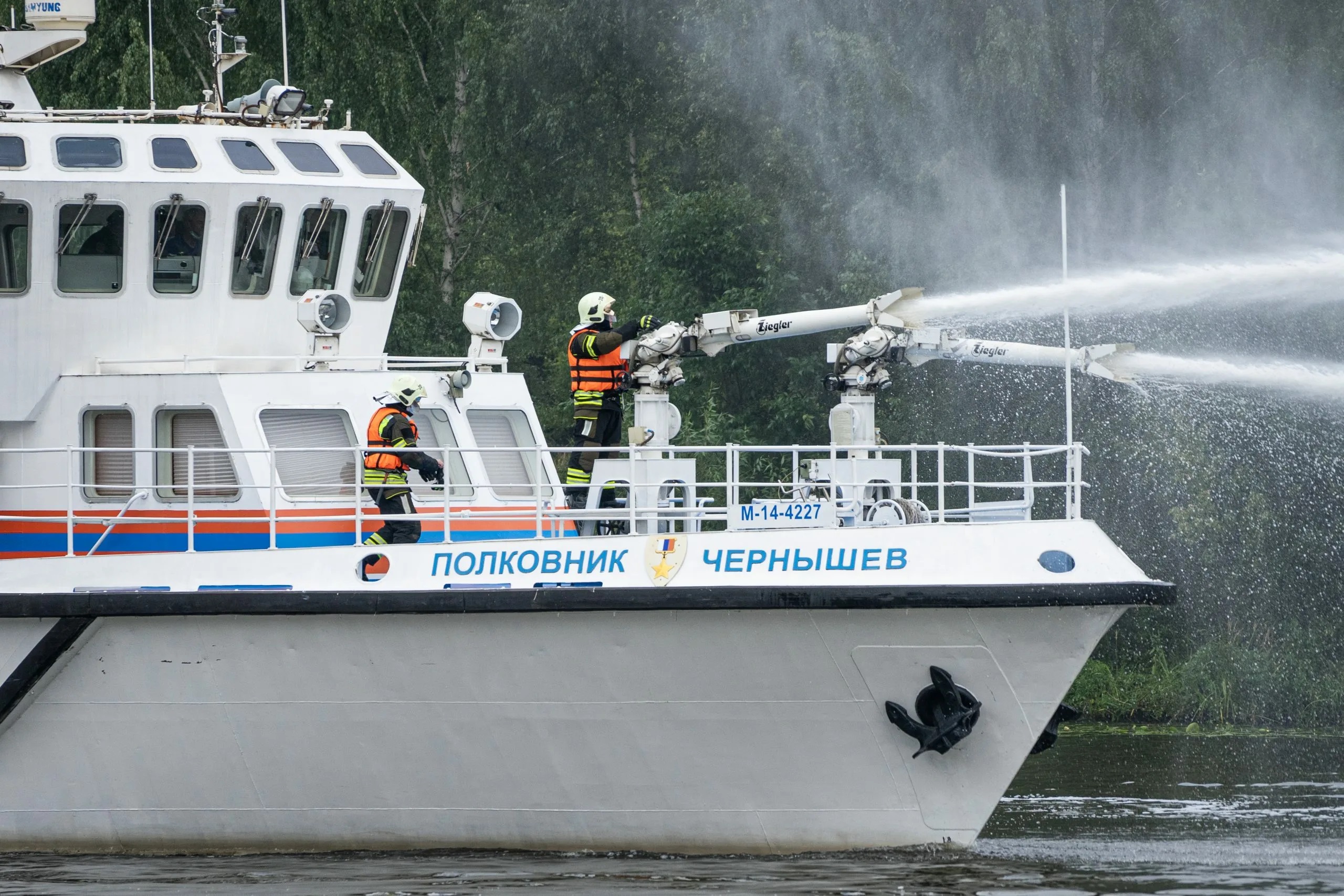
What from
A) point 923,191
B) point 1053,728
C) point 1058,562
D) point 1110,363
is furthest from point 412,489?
point 923,191

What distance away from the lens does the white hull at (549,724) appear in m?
10.6

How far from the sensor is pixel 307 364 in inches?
488

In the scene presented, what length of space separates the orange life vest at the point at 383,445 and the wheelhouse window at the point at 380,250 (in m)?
1.86

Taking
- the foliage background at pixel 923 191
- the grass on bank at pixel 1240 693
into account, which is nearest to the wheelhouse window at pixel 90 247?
the foliage background at pixel 923 191

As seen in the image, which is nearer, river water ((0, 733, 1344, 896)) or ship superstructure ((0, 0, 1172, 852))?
river water ((0, 733, 1344, 896))

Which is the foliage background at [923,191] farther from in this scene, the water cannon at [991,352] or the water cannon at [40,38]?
the water cannon at [40,38]

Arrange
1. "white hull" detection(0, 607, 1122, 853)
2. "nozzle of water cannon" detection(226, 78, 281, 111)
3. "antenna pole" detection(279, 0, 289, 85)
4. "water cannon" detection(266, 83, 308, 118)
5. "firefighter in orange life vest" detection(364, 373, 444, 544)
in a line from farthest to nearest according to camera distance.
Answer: "antenna pole" detection(279, 0, 289, 85)
"nozzle of water cannon" detection(226, 78, 281, 111)
"water cannon" detection(266, 83, 308, 118)
"firefighter in orange life vest" detection(364, 373, 444, 544)
"white hull" detection(0, 607, 1122, 853)

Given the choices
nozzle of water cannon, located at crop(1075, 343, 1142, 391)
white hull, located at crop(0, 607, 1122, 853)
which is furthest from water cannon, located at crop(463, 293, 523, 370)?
nozzle of water cannon, located at crop(1075, 343, 1142, 391)

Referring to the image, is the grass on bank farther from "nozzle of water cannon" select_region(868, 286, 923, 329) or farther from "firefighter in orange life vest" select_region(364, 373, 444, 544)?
"firefighter in orange life vest" select_region(364, 373, 444, 544)

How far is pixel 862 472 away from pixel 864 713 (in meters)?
1.75

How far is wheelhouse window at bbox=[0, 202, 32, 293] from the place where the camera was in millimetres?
12336

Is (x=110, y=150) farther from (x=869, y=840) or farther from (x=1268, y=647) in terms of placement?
(x=1268, y=647)

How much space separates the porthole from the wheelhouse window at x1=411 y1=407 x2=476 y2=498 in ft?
12.7

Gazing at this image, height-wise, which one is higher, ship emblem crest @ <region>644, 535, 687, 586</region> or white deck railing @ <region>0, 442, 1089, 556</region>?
white deck railing @ <region>0, 442, 1089, 556</region>
